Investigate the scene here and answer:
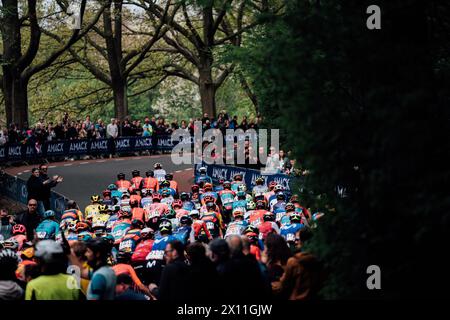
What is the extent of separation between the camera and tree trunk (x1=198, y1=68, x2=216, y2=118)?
47.5 meters

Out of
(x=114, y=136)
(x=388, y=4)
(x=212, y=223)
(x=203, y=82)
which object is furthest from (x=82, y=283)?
(x=203, y=82)

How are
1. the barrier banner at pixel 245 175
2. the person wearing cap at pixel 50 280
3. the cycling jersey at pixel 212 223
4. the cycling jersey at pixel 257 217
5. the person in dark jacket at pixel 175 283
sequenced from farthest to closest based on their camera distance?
the barrier banner at pixel 245 175, the cycling jersey at pixel 212 223, the cycling jersey at pixel 257 217, the person in dark jacket at pixel 175 283, the person wearing cap at pixel 50 280

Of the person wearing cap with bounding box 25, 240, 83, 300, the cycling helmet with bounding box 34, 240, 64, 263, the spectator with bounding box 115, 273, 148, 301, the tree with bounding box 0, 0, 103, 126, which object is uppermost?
the tree with bounding box 0, 0, 103, 126

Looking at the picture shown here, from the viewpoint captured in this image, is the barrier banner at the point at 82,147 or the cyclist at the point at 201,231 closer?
the cyclist at the point at 201,231

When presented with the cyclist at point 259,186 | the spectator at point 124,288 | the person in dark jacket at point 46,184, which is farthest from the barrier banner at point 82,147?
the spectator at point 124,288

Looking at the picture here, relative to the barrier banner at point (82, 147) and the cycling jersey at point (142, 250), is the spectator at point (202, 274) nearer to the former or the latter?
the cycling jersey at point (142, 250)

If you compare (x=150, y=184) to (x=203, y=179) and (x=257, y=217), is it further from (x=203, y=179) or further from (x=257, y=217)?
(x=257, y=217)

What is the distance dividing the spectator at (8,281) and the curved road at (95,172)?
19.6 metres

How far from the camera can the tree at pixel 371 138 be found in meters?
Answer: 8.58

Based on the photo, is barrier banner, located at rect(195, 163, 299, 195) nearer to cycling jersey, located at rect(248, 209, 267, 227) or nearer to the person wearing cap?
cycling jersey, located at rect(248, 209, 267, 227)

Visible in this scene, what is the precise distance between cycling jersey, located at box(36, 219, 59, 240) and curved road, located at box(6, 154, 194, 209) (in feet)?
36.1

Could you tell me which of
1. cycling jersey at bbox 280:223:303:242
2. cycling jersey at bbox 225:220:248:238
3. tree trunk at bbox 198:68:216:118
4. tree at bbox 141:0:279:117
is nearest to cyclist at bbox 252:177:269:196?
cycling jersey at bbox 225:220:248:238

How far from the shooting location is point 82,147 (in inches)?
1639
